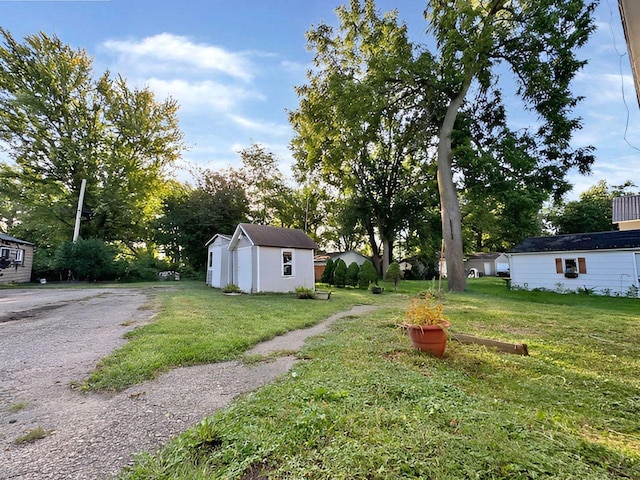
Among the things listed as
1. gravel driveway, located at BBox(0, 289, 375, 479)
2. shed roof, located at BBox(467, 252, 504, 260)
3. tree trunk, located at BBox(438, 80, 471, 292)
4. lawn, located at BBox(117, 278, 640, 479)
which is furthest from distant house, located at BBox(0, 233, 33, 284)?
shed roof, located at BBox(467, 252, 504, 260)

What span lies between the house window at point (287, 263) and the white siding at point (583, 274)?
1317 centimetres

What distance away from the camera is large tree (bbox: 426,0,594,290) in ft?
40.2

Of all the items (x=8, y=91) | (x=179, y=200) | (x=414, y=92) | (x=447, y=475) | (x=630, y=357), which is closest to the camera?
(x=447, y=475)

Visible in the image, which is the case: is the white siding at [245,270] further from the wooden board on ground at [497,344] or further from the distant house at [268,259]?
the wooden board on ground at [497,344]

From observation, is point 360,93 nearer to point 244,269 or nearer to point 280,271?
point 280,271

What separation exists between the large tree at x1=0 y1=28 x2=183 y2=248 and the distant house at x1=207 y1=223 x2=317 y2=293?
1276 centimetres

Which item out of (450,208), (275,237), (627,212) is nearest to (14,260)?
(275,237)

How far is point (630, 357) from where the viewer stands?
4051 millimetres

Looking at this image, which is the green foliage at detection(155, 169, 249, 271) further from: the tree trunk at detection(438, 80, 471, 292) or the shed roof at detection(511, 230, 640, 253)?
the shed roof at detection(511, 230, 640, 253)

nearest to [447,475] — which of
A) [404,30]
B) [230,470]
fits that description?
[230,470]

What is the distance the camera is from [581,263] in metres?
14.6

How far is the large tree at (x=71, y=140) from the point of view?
19.4m

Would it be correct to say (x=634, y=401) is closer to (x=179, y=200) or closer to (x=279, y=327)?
(x=279, y=327)

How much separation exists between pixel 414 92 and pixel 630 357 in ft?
47.5
